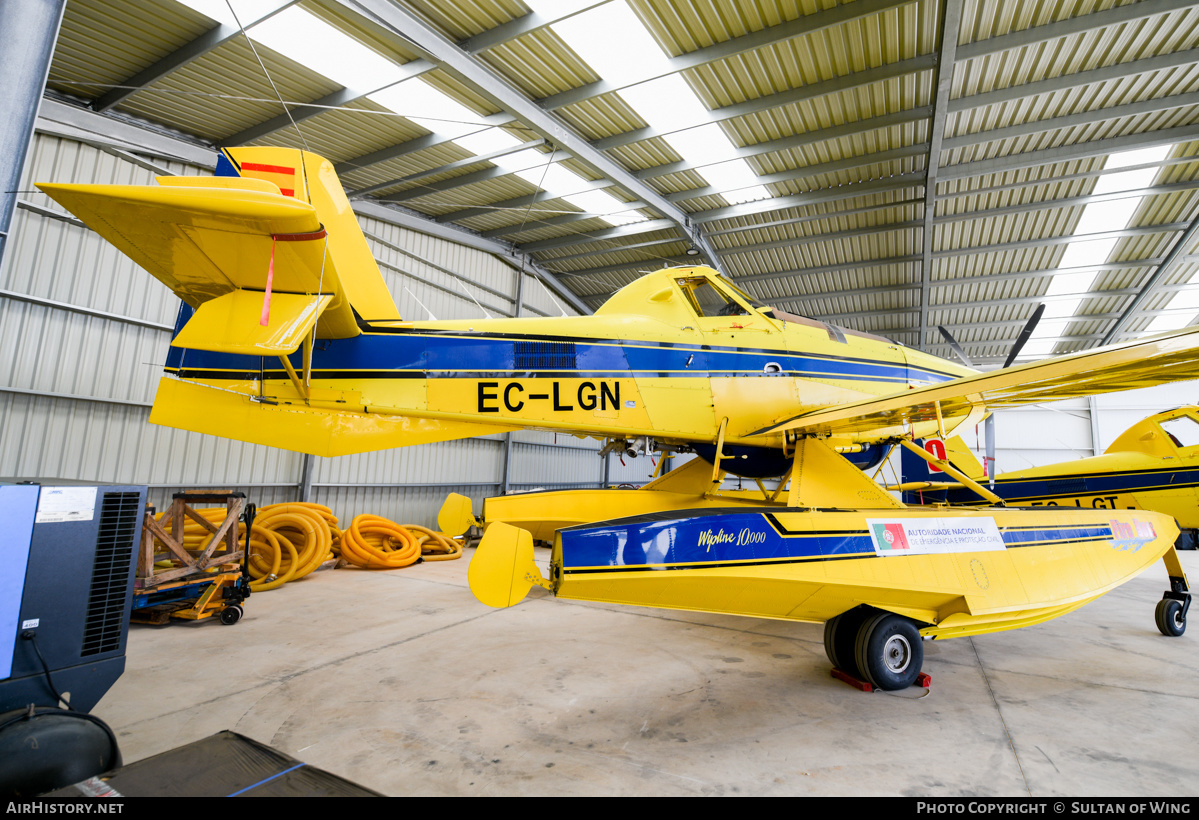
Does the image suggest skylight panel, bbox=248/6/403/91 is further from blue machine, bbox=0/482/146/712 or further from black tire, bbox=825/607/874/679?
black tire, bbox=825/607/874/679

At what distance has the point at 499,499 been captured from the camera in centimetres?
564

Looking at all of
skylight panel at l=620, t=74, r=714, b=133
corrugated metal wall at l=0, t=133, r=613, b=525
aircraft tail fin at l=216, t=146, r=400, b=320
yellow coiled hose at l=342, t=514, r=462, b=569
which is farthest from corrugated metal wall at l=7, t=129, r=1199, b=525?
skylight panel at l=620, t=74, r=714, b=133

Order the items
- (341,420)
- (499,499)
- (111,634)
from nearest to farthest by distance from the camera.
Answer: (111,634)
(341,420)
(499,499)

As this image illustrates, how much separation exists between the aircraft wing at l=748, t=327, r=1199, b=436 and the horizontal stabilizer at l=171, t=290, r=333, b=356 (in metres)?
3.84

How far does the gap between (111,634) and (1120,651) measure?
772 centimetres

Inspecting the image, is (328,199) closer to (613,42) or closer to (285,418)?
(285,418)

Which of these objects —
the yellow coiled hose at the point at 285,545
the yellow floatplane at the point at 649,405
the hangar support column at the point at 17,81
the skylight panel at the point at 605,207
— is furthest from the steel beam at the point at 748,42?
the yellow coiled hose at the point at 285,545

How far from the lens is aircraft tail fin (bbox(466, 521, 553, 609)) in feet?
10.4

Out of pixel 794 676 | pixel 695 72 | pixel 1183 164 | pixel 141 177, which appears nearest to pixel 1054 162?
pixel 1183 164

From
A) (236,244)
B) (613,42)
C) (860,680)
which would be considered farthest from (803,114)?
(236,244)

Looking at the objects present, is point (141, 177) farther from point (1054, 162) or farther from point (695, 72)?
point (1054, 162)

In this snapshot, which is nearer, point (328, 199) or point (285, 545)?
point (328, 199)

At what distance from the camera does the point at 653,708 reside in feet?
11.3

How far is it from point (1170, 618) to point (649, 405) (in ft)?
19.8
